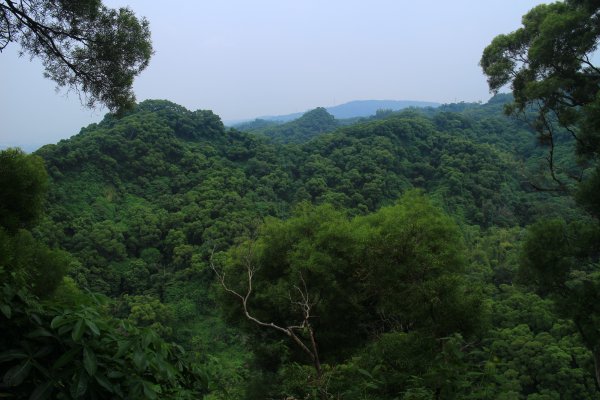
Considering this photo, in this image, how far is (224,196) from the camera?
31.4 metres

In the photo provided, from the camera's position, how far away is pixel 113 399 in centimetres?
116

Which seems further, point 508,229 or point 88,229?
point 508,229

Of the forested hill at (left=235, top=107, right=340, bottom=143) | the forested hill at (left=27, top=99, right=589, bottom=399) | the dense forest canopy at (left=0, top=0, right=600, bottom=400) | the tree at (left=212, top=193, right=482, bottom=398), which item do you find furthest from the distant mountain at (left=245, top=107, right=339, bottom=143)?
the tree at (left=212, top=193, right=482, bottom=398)

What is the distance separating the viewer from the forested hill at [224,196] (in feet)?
70.9

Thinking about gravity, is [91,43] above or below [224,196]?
above

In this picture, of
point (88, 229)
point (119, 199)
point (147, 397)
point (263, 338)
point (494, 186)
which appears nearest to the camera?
point (147, 397)

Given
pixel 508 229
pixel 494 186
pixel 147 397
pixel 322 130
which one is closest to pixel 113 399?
pixel 147 397

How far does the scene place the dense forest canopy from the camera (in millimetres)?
1451

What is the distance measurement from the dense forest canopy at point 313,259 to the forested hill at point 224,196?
0.53ft

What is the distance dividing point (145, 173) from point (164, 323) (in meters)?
18.7

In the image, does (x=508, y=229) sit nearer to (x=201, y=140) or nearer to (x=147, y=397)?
(x=201, y=140)

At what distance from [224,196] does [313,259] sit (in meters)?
23.6

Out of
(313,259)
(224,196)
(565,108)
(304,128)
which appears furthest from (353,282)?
(304,128)

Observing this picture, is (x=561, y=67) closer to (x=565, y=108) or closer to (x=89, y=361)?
(x=565, y=108)
